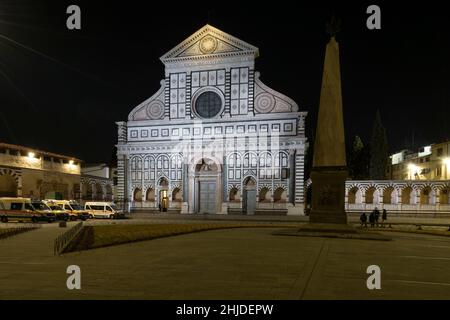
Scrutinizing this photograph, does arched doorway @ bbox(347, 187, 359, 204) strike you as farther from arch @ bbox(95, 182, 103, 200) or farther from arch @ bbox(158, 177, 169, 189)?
arch @ bbox(95, 182, 103, 200)

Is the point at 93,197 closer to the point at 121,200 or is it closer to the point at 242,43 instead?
the point at 121,200

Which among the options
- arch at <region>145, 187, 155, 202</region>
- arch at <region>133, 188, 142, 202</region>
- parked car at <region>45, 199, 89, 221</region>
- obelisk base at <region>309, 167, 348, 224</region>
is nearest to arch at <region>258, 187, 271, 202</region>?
arch at <region>145, 187, 155, 202</region>

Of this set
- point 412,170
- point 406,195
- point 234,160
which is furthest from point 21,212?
point 412,170

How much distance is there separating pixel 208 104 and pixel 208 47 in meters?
7.37

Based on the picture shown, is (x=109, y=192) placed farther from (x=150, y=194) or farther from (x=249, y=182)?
(x=249, y=182)

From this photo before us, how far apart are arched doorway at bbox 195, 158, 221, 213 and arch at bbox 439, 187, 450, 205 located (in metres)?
27.8

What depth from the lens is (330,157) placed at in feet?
62.8

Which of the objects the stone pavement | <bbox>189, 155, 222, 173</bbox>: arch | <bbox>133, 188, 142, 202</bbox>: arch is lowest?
<bbox>133, 188, 142, 202</bbox>: arch

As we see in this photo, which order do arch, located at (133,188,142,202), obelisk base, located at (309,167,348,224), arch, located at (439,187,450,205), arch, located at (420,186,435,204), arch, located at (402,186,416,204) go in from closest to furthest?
obelisk base, located at (309,167,348,224) < arch, located at (439,187,450,205) < arch, located at (420,186,435,204) < arch, located at (402,186,416,204) < arch, located at (133,188,142,202)

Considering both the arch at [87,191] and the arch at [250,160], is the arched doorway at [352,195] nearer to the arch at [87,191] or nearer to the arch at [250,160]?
the arch at [250,160]

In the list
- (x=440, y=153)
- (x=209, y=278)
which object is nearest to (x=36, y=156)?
(x=209, y=278)

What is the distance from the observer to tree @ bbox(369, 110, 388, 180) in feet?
219

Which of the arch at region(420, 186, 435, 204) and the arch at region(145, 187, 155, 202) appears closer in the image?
the arch at region(420, 186, 435, 204)
